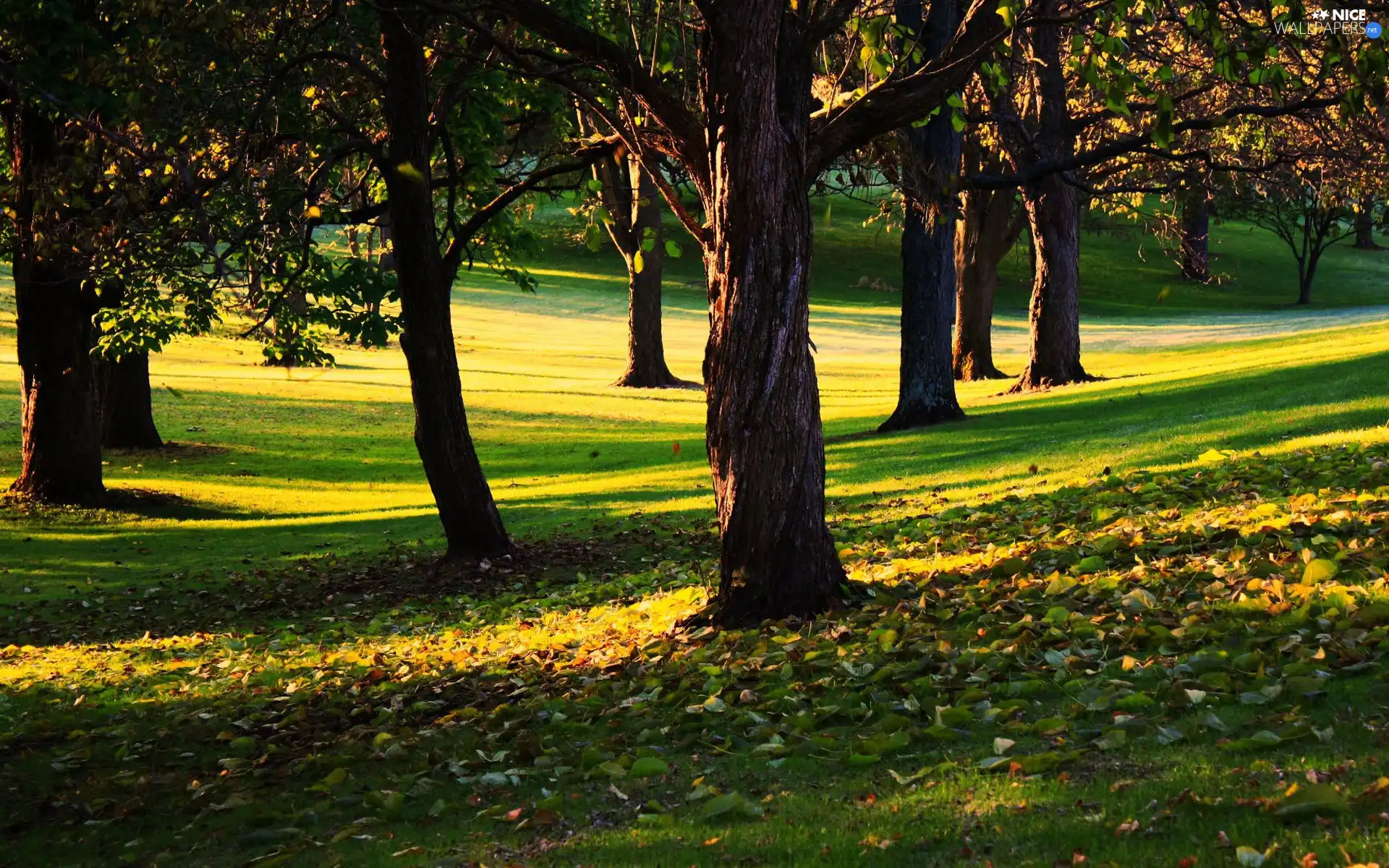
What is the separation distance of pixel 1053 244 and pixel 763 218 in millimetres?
21830

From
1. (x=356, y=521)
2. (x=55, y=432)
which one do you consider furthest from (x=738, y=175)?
(x=55, y=432)

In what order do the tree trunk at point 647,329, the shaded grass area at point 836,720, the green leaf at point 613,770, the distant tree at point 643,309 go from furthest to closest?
1. the tree trunk at point 647,329
2. the distant tree at point 643,309
3. the green leaf at point 613,770
4. the shaded grass area at point 836,720

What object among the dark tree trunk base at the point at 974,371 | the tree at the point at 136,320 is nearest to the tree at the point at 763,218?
the tree at the point at 136,320

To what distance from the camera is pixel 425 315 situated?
618 inches

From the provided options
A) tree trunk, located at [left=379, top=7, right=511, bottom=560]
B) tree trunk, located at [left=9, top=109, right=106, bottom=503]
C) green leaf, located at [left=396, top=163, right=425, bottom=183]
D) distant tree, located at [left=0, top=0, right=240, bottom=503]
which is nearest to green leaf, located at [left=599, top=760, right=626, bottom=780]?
distant tree, located at [left=0, top=0, right=240, bottom=503]

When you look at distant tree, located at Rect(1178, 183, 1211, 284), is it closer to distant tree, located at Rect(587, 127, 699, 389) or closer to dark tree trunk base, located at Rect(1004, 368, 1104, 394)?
dark tree trunk base, located at Rect(1004, 368, 1104, 394)

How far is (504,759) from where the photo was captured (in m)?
7.51

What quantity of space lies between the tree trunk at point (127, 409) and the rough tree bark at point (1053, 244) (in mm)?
19307

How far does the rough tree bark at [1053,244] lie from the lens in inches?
1109

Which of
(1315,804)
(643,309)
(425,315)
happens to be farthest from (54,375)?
(643,309)

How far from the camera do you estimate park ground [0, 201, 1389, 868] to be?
5.45 metres

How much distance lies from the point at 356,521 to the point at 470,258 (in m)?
7.00

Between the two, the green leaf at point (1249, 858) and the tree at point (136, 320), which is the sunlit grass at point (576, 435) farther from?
the green leaf at point (1249, 858)

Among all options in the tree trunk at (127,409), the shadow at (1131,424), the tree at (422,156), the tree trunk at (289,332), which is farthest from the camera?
the tree trunk at (127,409)
